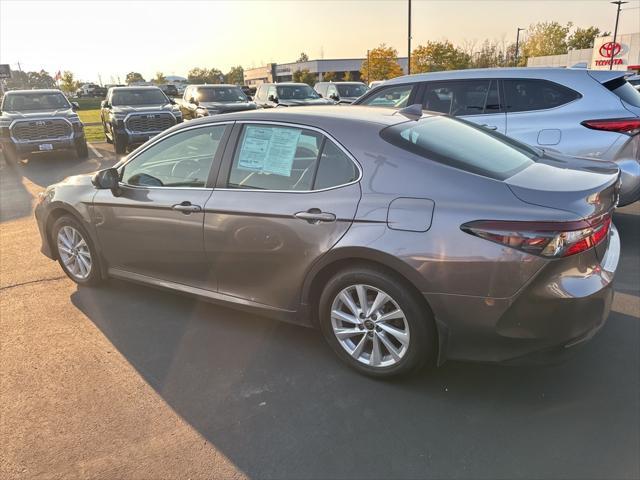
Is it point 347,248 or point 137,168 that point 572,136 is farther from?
point 137,168

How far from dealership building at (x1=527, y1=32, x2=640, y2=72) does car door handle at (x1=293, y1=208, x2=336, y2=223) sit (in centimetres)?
4529

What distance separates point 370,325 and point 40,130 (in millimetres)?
13100

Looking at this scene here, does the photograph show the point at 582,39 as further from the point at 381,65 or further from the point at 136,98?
the point at 136,98

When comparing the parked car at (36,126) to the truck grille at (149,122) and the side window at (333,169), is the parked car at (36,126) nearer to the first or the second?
the truck grille at (149,122)

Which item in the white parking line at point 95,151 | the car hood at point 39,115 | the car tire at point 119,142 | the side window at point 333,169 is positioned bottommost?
the white parking line at point 95,151

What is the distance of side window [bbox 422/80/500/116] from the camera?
19.3 feet

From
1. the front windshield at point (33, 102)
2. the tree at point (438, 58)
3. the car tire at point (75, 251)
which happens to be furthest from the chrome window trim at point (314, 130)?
the tree at point (438, 58)

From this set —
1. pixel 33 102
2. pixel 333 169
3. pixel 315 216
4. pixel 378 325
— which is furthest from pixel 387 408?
pixel 33 102

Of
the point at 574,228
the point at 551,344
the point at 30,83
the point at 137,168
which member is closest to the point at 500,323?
the point at 551,344

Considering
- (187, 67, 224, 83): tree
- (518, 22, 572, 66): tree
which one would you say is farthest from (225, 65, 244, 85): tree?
(518, 22, 572, 66): tree

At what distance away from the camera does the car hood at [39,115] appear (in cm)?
1294

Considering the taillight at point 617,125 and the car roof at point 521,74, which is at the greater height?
the car roof at point 521,74

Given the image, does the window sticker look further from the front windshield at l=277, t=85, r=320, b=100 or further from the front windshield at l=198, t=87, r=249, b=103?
the front windshield at l=277, t=85, r=320, b=100

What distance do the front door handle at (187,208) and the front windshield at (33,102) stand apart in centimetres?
1265
